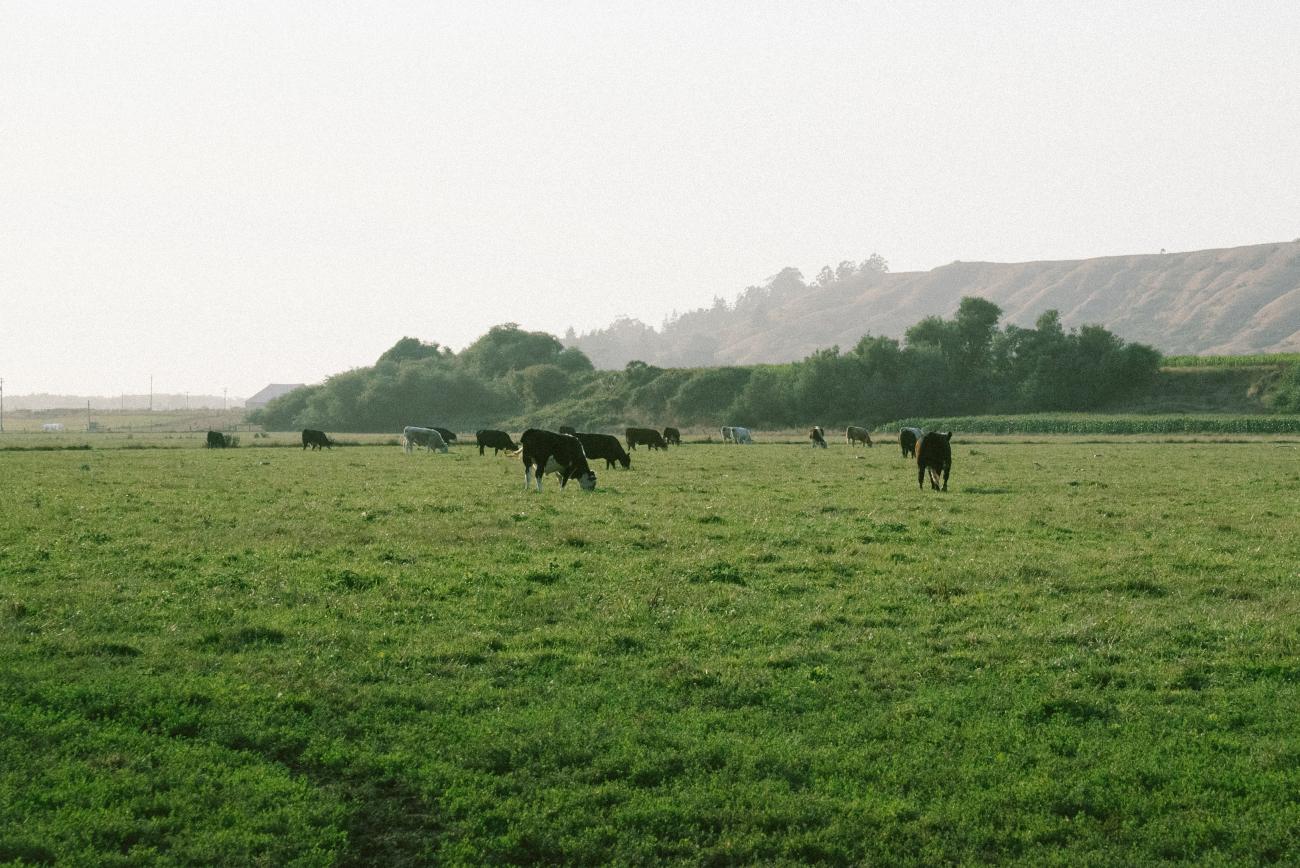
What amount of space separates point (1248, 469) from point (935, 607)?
2998 centimetres

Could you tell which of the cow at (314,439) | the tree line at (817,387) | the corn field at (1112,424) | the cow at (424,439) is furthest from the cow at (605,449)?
the tree line at (817,387)

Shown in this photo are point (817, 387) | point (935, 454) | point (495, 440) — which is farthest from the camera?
point (817, 387)

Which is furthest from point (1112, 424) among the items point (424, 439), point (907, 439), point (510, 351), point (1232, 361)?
point (510, 351)

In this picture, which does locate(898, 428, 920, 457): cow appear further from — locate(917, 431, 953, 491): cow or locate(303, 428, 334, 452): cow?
locate(303, 428, 334, 452): cow

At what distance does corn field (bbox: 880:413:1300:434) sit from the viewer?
79.3 metres

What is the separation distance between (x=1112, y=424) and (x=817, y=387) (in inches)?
1416

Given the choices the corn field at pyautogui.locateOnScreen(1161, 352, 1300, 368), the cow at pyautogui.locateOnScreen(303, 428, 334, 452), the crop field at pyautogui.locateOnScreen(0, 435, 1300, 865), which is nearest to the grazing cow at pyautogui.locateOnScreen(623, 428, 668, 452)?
the cow at pyautogui.locateOnScreen(303, 428, 334, 452)

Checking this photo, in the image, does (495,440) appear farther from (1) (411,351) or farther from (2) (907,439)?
(1) (411,351)

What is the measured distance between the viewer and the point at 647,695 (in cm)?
920

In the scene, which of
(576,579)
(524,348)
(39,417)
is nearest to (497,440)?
(576,579)

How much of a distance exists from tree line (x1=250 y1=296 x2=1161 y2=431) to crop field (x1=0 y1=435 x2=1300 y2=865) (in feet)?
312

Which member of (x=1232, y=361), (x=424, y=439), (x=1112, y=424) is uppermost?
(x=1232, y=361)

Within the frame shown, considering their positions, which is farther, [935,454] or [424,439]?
[424,439]

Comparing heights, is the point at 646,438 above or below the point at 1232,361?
below
